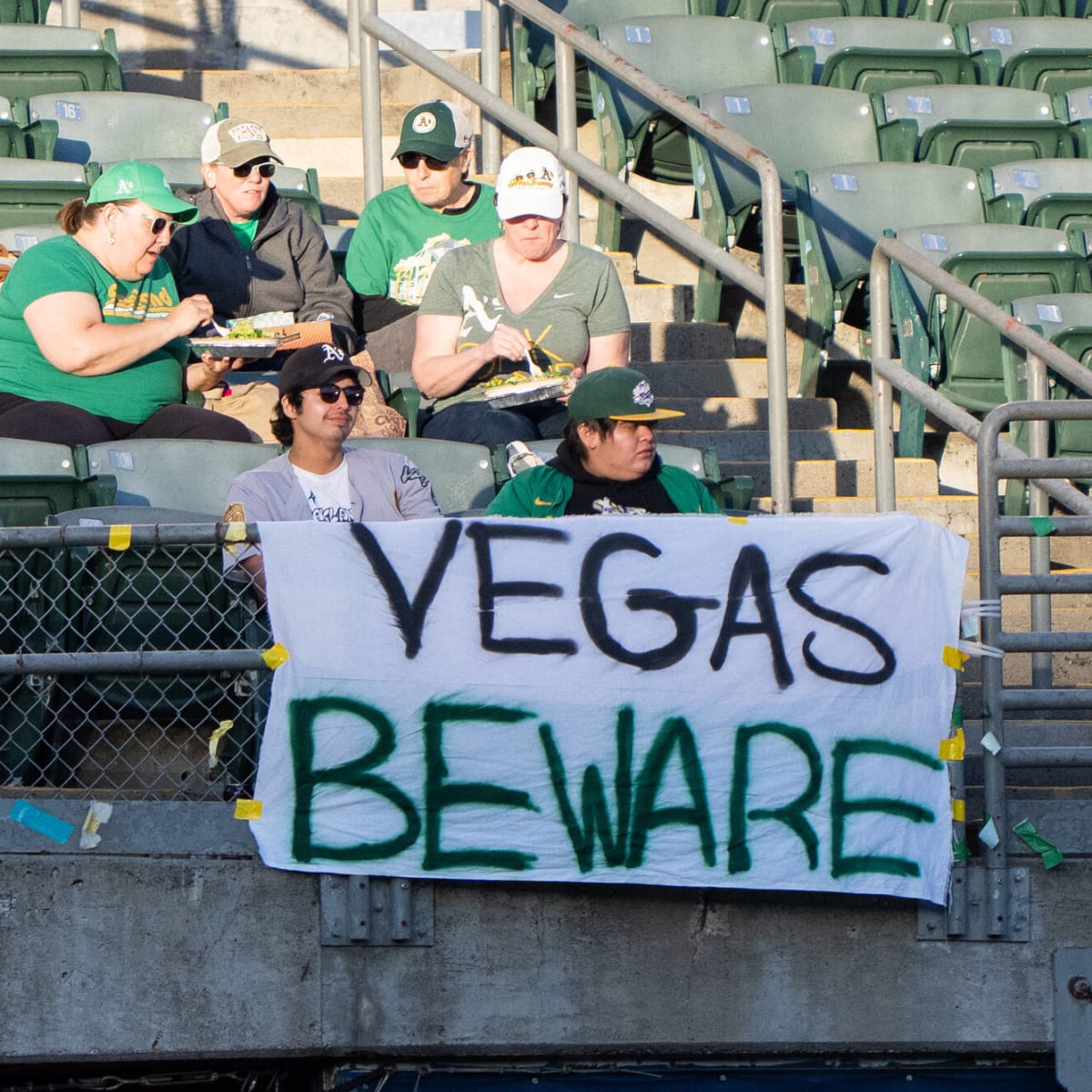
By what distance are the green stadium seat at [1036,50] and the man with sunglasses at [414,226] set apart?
374cm

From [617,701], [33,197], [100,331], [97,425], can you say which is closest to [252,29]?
[33,197]

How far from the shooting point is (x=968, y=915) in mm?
4465

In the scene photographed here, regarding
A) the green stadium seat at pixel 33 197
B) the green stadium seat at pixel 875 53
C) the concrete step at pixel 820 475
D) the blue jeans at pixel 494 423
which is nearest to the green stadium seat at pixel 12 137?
the green stadium seat at pixel 33 197

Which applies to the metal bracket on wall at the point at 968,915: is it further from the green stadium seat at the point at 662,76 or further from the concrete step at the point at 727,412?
→ the green stadium seat at the point at 662,76

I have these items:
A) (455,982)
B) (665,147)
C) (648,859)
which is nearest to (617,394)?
(648,859)

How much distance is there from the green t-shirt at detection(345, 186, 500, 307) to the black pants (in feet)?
4.15

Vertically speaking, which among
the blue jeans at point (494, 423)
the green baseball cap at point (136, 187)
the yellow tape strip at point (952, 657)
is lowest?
the yellow tape strip at point (952, 657)

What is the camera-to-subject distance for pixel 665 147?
326 inches

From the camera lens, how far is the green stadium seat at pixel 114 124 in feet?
26.3

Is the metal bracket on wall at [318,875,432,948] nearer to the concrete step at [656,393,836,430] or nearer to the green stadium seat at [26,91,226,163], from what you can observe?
the concrete step at [656,393,836,430]

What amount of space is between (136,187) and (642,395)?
183cm

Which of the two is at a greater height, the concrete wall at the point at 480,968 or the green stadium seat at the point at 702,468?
the green stadium seat at the point at 702,468

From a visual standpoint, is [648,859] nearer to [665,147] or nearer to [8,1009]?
[8,1009]

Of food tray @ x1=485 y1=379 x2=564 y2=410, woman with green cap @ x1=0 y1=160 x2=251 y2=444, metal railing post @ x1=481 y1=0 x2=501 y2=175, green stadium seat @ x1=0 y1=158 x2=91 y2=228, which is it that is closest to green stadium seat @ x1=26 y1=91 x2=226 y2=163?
green stadium seat @ x1=0 y1=158 x2=91 y2=228
